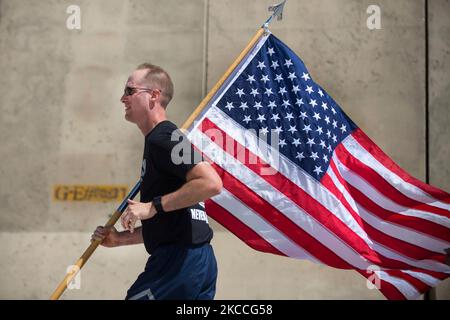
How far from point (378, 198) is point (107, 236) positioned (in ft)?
6.20

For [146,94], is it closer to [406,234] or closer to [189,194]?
[189,194]

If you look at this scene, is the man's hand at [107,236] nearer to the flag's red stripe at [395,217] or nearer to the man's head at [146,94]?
the man's head at [146,94]

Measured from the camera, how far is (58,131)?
7.40 meters

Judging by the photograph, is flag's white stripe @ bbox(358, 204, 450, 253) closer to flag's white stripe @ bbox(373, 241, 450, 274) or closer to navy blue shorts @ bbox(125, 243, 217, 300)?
flag's white stripe @ bbox(373, 241, 450, 274)

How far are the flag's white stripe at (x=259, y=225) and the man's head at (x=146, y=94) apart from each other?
0.97 meters

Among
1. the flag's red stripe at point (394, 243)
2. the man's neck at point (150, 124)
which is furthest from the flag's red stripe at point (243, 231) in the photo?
the man's neck at point (150, 124)

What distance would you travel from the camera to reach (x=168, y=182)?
3111mm

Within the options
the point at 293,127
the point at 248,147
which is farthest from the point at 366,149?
the point at 248,147

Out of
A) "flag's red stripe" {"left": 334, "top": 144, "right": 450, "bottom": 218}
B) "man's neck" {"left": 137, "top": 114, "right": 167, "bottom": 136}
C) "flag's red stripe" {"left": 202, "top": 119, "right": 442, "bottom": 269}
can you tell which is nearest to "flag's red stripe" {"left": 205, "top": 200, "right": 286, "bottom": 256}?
"flag's red stripe" {"left": 202, "top": 119, "right": 442, "bottom": 269}

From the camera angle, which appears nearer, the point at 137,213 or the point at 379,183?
the point at 137,213

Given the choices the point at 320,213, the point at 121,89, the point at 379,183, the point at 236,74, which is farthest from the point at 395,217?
the point at 121,89

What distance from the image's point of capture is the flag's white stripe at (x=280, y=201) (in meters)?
4.04

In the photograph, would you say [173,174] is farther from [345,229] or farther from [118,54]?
[118,54]

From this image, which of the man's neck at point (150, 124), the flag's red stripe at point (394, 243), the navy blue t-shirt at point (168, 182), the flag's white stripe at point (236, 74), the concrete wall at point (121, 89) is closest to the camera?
the navy blue t-shirt at point (168, 182)
